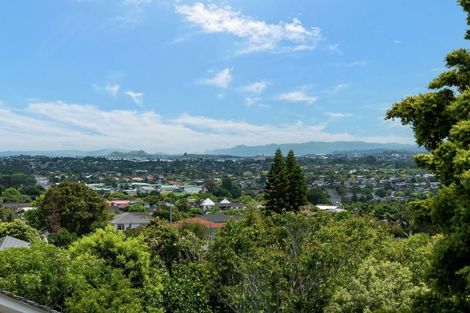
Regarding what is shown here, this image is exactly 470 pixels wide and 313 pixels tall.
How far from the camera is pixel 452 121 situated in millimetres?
6812

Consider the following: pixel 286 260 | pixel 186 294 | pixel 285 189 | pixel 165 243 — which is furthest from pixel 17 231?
pixel 286 260

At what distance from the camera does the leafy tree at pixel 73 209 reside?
35.7 m

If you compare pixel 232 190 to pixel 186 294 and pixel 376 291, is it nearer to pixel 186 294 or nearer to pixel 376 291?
pixel 186 294

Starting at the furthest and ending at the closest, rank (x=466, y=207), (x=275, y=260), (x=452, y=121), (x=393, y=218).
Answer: (x=393, y=218) → (x=275, y=260) → (x=452, y=121) → (x=466, y=207)

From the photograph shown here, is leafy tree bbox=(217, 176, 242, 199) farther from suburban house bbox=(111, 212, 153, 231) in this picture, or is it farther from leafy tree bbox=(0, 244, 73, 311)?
leafy tree bbox=(0, 244, 73, 311)

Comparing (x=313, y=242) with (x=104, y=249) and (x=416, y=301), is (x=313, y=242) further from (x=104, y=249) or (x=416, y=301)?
(x=416, y=301)

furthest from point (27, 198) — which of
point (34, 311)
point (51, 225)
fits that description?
point (34, 311)

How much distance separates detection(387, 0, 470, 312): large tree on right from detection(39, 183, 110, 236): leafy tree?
3189 cm

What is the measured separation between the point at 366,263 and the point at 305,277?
1613 mm

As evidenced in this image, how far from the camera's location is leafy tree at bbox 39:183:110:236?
35656mm

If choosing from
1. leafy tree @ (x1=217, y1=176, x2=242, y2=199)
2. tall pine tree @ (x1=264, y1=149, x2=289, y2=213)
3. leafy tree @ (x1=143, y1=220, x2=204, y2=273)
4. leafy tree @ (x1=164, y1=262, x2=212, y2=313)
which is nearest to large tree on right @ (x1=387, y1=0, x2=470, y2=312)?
leafy tree @ (x1=164, y1=262, x2=212, y2=313)

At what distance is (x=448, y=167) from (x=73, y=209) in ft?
110

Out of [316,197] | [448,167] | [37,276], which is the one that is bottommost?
[316,197]

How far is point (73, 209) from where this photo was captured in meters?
35.8
